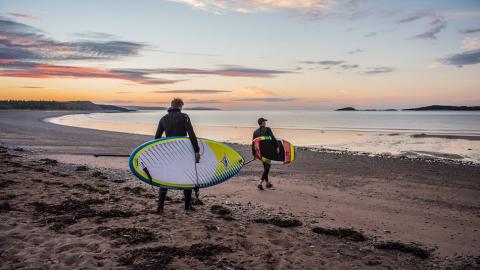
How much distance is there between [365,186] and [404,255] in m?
5.48

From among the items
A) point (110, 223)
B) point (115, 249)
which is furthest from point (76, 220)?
point (115, 249)

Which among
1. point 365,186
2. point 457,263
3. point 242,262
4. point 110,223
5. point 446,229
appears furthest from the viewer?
point 365,186

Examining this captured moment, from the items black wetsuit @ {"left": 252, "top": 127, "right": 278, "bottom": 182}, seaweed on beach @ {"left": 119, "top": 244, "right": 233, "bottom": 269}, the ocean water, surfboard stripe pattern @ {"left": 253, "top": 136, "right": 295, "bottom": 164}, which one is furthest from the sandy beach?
the ocean water

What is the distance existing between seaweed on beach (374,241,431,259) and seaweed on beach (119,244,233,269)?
2631mm

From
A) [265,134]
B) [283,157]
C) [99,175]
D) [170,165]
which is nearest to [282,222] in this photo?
[170,165]

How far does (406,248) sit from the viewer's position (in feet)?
18.5

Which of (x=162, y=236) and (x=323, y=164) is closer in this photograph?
(x=162, y=236)

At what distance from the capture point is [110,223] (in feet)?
20.1

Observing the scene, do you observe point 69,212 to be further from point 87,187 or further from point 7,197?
point 87,187

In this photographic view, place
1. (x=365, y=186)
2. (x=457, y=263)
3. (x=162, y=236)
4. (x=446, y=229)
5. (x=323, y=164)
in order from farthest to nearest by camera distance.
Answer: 1. (x=323, y=164)
2. (x=365, y=186)
3. (x=446, y=229)
4. (x=162, y=236)
5. (x=457, y=263)

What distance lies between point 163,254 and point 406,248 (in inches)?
154

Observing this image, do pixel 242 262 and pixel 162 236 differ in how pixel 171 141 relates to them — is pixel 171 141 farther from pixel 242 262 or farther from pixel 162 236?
pixel 242 262

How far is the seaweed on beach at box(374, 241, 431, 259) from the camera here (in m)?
5.46

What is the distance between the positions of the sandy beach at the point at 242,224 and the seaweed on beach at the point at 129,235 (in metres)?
0.02
